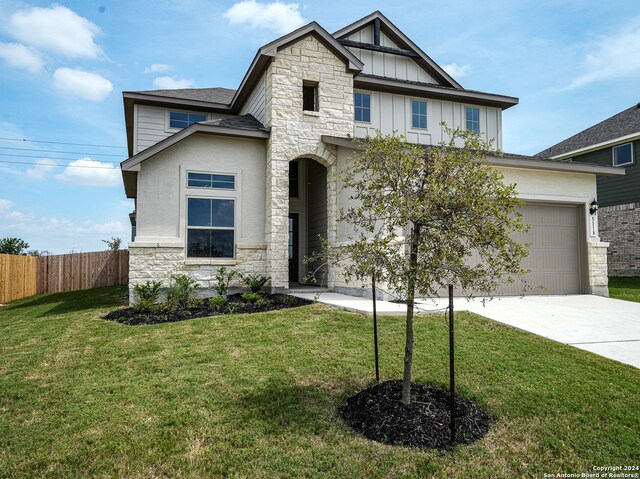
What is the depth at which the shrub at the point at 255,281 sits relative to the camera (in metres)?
10.5

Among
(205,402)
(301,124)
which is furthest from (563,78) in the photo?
(205,402)

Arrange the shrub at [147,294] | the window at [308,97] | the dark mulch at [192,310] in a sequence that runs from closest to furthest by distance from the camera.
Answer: the dark mulch at [192,310]
the shrub at [147,294]
the window at [308,97]

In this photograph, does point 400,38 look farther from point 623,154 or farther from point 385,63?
point 623,154

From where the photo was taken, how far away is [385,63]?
46.7ft

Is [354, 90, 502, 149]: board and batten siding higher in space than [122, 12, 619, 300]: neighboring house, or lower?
higher

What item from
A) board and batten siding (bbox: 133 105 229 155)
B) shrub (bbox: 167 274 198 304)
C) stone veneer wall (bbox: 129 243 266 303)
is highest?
board and batten siding (bbox: 133 105 229 155)

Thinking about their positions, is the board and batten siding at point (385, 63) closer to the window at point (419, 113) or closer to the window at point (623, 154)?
the window at point (419, 113)

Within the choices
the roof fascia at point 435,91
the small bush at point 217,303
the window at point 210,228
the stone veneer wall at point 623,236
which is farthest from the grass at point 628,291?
the window at point 210,228

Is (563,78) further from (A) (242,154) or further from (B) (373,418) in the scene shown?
(B) (373,418)

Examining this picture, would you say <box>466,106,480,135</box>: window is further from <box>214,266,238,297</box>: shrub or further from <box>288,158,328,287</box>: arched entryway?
<box>214,266,238,297</box>: shrub

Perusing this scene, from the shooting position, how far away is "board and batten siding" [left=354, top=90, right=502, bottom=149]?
13.0m

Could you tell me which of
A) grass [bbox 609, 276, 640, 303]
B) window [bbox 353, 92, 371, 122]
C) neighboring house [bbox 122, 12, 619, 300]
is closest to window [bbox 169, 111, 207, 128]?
neighboring house [bbox 122, 12, 619, 300]

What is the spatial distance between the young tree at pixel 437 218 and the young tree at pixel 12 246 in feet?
98.2

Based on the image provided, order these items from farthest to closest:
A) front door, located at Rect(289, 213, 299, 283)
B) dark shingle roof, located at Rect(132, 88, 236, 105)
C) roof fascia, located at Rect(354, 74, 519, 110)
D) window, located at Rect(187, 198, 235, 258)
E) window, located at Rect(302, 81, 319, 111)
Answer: dark shingle roof, located at Rect(132, 88, 236, 105) → front door, located at Rect(289, 213, 299, 283) → roof fascia, located at Rect(354, 74, 519, 110) → window, located at Rect(302, 81, 319, 111) → window, located at Rect(187, 198, 235, 258)
